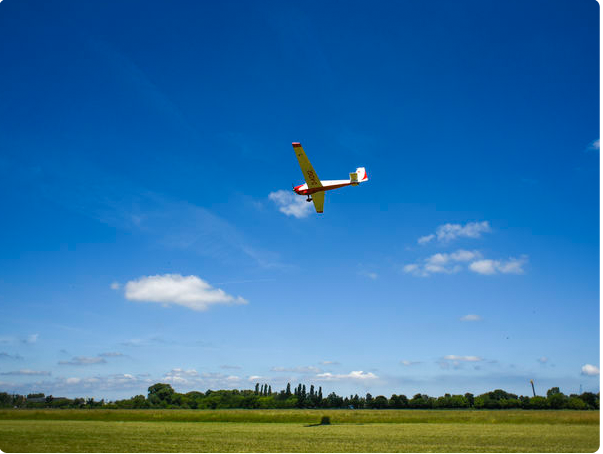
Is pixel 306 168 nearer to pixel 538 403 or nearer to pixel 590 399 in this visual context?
pixel 538 403

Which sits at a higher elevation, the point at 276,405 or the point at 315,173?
the point at 315,173

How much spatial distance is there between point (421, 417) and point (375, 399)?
54284mm

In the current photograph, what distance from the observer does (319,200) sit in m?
25.2

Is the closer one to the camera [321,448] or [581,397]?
[321,448]

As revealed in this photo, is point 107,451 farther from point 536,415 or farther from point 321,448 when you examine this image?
point 536,415

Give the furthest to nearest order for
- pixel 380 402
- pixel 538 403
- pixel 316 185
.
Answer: pixel 380 402
pixel 538 403
pixel 316 185

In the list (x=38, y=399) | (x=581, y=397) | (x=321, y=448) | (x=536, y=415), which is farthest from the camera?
(x=38, y=399)

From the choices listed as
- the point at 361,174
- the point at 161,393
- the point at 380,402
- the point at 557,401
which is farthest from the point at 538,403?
the point at 161,393

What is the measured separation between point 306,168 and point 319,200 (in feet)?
9.05

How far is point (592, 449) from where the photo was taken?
68.2ft

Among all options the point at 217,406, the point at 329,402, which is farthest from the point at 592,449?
the point at 217,406

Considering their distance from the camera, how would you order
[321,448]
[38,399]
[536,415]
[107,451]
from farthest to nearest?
[38,399] < [536,415] < [321,448] < [107,451]

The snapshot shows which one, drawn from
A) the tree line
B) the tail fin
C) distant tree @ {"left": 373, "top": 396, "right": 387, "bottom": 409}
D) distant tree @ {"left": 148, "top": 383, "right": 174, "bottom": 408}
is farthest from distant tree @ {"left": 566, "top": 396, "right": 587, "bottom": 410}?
distant tree @ {"left": 148, "top": 383, "right": 174, "bottom": 408}

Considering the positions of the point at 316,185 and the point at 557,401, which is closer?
the point at 316,185
